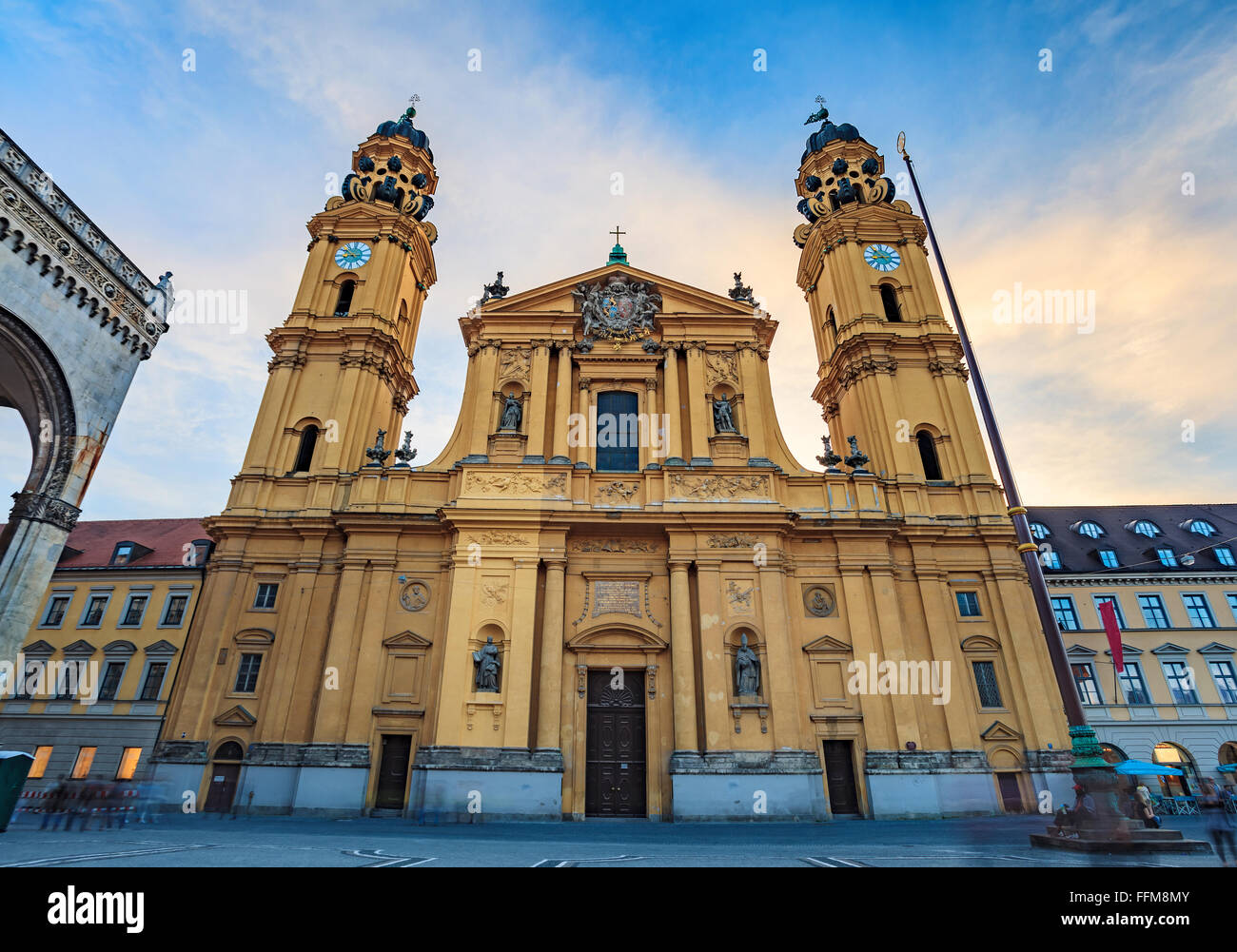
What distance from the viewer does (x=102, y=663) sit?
25.2m

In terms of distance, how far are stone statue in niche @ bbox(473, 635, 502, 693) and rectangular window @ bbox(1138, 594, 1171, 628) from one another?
2694 centimetres

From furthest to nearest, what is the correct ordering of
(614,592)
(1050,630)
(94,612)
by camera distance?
(94,612) → (614,592) → (1050,630)

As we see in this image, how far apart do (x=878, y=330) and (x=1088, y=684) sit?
54.9ft

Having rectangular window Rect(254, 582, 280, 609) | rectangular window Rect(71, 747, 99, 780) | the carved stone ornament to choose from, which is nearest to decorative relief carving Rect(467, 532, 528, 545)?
rectangular window Rect(254, 582, 280, 609)

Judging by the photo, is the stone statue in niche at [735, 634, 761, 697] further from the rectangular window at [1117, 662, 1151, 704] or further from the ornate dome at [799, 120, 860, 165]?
the ornate dome at [799, 120, 860, 165]

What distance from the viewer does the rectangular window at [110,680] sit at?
24672mm

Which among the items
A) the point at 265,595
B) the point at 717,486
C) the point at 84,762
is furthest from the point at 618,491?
the point at 84,762

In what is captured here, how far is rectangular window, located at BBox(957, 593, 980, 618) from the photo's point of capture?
20469 millimetres

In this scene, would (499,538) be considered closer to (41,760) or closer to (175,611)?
(175,611)

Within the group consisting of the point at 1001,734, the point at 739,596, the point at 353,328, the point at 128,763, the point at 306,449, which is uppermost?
the point at 353,328

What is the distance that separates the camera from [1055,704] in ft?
62.0

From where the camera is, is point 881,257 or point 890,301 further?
point 881,257
